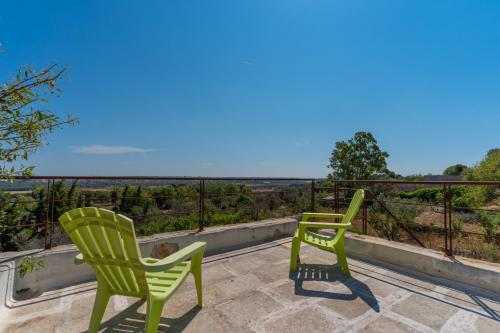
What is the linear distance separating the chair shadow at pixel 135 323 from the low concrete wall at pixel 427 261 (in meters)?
2.53

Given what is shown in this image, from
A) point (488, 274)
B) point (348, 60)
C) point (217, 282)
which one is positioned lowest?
point (217, 282)

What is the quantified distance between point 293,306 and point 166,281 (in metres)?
1.15

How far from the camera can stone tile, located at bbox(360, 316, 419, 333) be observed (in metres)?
1.80

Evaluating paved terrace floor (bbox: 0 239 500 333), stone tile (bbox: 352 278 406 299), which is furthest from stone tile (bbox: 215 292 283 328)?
stone tile (bbox: 352 278 406 299)

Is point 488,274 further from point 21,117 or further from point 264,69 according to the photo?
point 264,69

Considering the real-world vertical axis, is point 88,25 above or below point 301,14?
below

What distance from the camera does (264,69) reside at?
7188 mm

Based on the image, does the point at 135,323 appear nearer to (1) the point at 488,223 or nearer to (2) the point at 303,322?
(2) the point at 303,322

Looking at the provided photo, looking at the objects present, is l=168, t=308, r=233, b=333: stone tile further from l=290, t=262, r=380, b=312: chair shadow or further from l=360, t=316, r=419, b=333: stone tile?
l=360, t=316, r=419, b=333: stone tile

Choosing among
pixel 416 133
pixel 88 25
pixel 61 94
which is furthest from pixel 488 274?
pixel 416 133

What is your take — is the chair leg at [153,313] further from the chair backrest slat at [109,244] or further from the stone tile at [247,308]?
the stone tile at [247,308]

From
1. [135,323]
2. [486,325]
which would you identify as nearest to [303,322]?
[135,323]

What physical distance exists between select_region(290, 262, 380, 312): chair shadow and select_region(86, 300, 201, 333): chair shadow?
1097 mm

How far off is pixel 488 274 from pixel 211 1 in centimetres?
628
